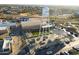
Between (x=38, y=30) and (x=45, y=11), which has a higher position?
(x=45, y=11)

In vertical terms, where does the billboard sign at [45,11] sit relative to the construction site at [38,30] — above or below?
above

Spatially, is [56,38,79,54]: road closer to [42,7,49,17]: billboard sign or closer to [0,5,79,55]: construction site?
[0,5,79,55]: construction site

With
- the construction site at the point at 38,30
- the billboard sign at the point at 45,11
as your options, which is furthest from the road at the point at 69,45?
the billboard sign at the point at 45,11

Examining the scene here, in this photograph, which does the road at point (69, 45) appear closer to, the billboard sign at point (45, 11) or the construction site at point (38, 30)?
the construction site at point (38, 30)

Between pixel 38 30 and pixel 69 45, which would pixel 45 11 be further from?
pixel 69 45

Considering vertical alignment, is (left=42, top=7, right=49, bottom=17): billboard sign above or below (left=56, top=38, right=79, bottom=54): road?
above

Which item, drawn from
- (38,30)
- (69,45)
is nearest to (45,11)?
(38,30)

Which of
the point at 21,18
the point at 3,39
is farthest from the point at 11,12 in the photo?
the point at 3,39

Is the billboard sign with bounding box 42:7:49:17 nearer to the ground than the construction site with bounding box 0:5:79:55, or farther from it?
farther from it

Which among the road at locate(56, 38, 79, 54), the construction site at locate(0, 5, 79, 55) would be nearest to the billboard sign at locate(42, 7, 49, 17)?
the construction site at locate(0, 5, 79, 55)

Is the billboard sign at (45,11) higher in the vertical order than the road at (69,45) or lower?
higher
